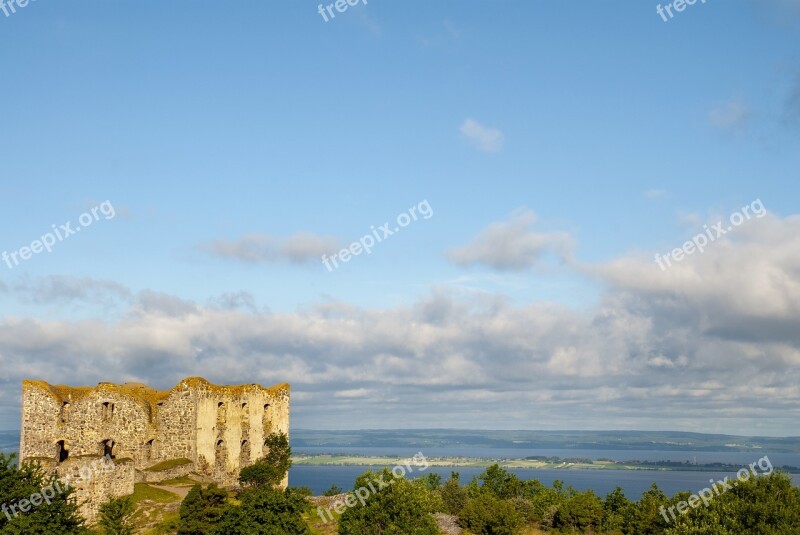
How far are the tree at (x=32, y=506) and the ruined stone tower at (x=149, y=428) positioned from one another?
11098 mm

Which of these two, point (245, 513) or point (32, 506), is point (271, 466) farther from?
point (32, 506)

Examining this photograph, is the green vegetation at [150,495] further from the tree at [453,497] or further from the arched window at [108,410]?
the tree at [453,497]

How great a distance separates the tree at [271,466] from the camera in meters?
67.7

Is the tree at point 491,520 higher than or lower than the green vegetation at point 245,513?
lower

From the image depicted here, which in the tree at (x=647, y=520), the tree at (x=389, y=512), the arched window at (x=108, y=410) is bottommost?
the tree at (x=647, y=520)

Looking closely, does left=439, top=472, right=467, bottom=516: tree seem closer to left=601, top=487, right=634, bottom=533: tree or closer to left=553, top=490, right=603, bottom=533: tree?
left=601, top=487, right=634, bottom=533: tree

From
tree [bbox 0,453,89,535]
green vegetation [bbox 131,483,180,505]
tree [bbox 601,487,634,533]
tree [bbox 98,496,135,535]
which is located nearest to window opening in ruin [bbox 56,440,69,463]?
green vegetation [bbox 131,483,180,505]

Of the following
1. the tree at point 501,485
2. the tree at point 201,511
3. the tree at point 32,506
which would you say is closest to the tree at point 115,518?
the tree at point 32,506

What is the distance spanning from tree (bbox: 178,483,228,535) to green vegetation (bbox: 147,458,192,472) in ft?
42.2

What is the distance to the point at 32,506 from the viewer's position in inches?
1692

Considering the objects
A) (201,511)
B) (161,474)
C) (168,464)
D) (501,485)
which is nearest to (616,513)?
(501,485)

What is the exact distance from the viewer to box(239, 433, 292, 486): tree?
67688 mm

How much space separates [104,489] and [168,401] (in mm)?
13417

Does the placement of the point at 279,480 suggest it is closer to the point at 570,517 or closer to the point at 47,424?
the point at 47,424
